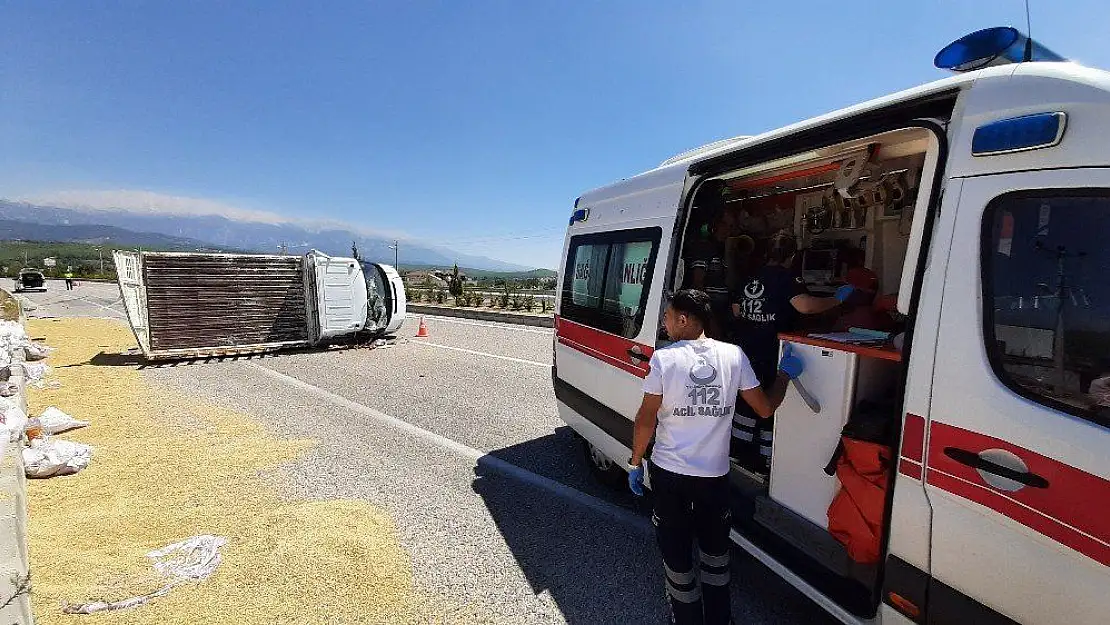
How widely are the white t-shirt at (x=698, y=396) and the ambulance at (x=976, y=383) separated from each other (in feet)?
1.51

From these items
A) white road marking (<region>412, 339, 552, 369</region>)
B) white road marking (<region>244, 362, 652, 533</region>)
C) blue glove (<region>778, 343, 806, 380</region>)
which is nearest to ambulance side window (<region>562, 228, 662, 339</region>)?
blue glove (<region>778, 343, 806, 380</region>)

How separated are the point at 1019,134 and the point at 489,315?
18.8 metres

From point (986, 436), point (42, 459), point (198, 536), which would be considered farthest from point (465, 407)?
point (986, 436)

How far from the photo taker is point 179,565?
10.6ft

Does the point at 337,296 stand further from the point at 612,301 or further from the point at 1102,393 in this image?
the point at 1102,393

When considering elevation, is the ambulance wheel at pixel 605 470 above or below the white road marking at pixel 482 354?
above

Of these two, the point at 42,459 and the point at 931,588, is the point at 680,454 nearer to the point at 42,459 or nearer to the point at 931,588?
the point at 931,588

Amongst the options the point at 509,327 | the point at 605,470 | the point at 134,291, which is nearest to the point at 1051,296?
the point at 605,470

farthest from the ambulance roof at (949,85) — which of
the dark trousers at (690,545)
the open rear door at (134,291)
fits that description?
the open rear door at (134,291)

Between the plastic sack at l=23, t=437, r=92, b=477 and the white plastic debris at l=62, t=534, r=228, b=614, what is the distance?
209 centimetres

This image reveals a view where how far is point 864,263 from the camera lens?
15.2 ft

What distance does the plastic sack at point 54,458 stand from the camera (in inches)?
174

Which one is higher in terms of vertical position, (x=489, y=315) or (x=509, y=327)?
(x=489, y=315)

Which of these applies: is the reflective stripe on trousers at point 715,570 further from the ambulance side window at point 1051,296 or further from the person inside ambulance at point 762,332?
the ambulance side window at point 1051,296
